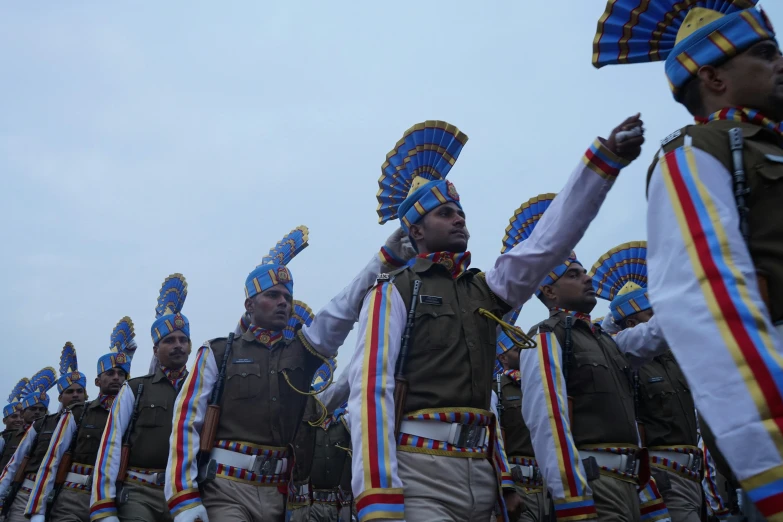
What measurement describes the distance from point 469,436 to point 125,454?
468 centimetres

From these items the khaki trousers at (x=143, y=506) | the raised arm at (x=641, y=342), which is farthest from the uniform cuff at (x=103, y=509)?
the raised arm at (x=641, y=342)

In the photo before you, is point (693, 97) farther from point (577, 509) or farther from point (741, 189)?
point (577, 509)

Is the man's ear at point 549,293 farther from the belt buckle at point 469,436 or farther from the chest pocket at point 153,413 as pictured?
the chest pocket at point 153,413

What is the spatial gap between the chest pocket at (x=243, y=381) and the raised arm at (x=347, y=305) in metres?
0.52

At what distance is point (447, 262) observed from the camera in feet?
13.9

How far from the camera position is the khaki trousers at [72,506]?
27.2 feet

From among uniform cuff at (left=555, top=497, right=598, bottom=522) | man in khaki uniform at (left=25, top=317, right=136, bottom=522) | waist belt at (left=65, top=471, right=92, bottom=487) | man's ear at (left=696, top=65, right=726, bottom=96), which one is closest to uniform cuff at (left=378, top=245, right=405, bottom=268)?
uniform cuff at (left=555, top=497, right=598, bottom=522)

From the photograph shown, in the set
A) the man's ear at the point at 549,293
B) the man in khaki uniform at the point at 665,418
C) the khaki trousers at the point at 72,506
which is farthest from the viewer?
the khaki trousers at the point at 72,506

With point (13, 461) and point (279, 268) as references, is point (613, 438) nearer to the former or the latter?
point (279, 268)

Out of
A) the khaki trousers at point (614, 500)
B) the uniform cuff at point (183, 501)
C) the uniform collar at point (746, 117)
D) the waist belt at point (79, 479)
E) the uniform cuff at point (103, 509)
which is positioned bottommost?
the khaki trousers at point (614, 500)

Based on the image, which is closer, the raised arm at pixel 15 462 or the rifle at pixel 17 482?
the rifle at pixel 17 482

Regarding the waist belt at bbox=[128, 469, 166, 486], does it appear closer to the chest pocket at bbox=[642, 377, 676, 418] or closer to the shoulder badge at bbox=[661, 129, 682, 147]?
the chest pocket at bbox=[642, 377, 676, 418]

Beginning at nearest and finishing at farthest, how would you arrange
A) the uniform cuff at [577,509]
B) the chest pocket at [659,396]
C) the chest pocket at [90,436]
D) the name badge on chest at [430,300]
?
1. the name badge on chest at [430,300]
2. the uniform cuff at [577,509]
3. the chest pocket at [659,396]
4. the chest pocket at [90,436]

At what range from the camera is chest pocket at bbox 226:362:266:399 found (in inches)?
216
